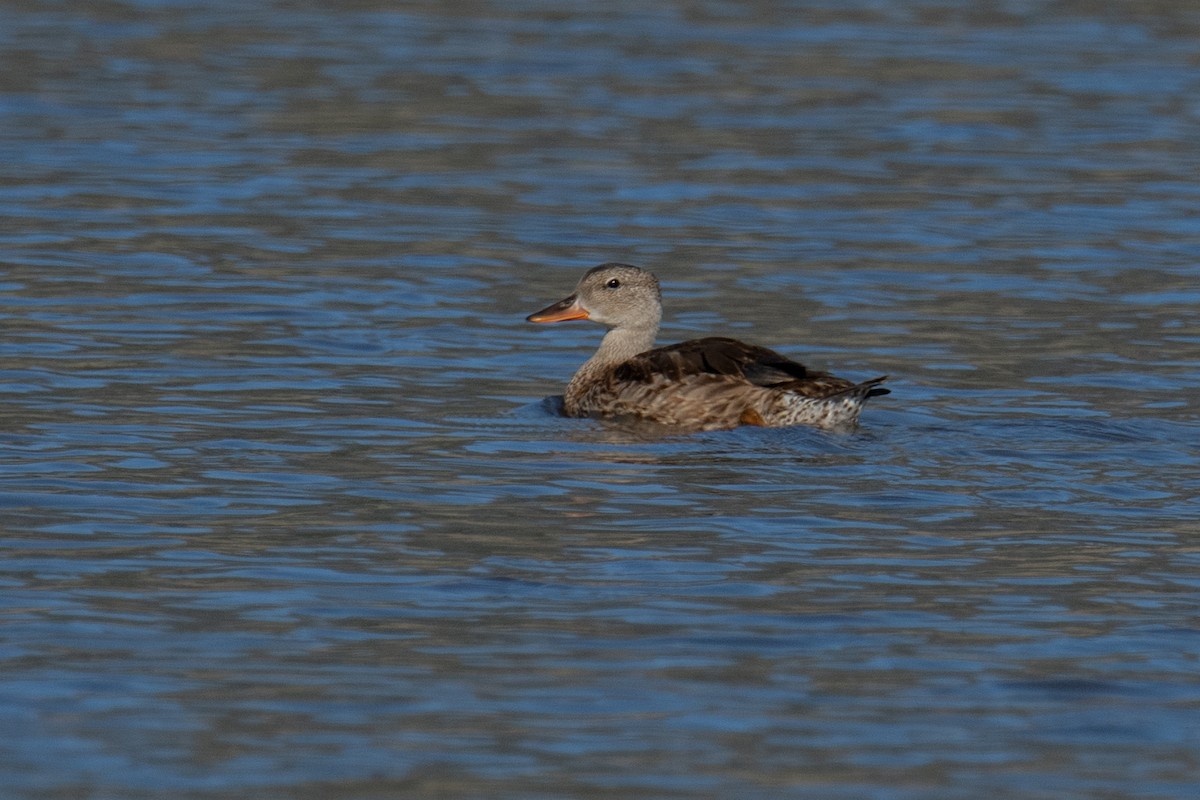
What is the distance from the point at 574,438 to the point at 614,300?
184cm

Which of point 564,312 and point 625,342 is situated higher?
point 564,312

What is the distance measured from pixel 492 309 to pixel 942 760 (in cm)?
868

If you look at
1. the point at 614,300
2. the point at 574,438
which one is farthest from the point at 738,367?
the point at 614,300

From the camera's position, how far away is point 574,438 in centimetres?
1145

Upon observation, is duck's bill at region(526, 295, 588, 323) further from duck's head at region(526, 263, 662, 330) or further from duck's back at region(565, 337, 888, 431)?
duck's back at region(565, 337, 888, 431)

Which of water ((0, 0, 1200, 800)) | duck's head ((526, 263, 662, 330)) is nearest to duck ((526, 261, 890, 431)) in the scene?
water ((0, 0, 1200, 800))

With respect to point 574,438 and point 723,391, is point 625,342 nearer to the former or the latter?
point 723,391

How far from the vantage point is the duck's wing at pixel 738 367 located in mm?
11516

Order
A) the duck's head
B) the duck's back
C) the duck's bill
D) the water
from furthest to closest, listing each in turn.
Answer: the duck's bill < the duck's head < the duck's back < the water

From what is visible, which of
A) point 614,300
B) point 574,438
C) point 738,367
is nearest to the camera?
point 574,438

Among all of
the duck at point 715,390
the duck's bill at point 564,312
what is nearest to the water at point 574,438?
the duck at point 715,390

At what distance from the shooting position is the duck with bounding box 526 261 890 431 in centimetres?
1147

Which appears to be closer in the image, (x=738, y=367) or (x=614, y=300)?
(x=738, y=367)

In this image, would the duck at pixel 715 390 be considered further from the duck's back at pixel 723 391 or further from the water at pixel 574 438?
the water at pixel 574 438
